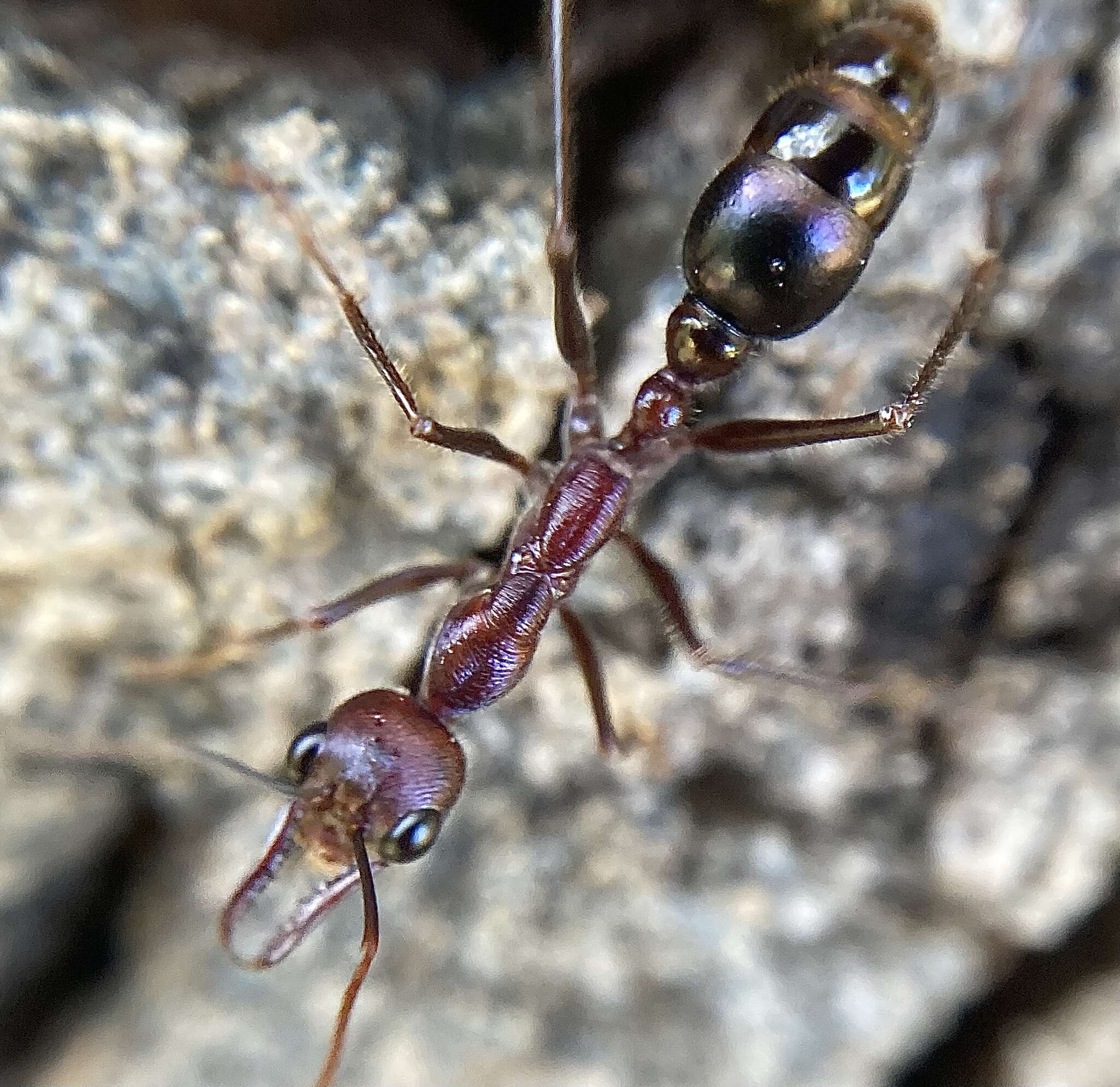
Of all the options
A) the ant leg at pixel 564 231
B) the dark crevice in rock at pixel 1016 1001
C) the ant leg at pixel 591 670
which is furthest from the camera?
the dark crevice in rock at pixel 1016 1001

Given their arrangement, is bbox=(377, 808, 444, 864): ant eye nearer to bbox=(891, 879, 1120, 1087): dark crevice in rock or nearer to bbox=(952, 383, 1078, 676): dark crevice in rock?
bbox=(952, 383, 1078, 676): dark crevice in rock

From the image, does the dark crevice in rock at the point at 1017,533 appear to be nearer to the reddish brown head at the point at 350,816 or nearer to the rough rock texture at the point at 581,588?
the rough rock texture at the point at 581,588

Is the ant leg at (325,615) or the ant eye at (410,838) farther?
the ant leg at (325,615)

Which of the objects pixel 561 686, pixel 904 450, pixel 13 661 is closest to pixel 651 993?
pixel 561 686

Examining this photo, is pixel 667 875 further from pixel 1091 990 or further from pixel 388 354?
pixel 388 354

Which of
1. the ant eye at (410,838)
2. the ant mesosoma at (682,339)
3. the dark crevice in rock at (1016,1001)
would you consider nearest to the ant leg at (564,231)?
the ant mesosoma at (682,339)
